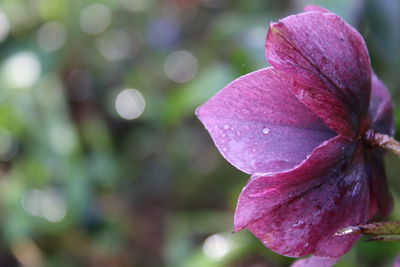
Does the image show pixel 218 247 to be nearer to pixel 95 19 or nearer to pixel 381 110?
pixel 381 110

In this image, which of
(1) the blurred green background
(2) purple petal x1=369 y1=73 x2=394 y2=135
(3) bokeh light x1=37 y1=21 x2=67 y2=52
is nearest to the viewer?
(2) purple petal x1=369 y1=73 x2=394 y2=135

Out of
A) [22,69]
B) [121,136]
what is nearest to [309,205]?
[22,69]

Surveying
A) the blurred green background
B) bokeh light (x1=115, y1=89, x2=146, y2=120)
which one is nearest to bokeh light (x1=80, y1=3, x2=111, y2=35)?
the blurred green background

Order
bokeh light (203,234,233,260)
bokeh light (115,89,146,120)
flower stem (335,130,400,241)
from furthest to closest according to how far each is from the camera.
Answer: bokeh light (115,89,146,120) < bokeh light (203,234,233,260) < flower stem (335,130,400,241)

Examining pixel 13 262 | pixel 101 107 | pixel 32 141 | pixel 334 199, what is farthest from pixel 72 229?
pixel 334 199

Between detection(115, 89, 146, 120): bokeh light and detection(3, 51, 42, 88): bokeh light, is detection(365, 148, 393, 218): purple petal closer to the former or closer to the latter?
detection(3, 51, 42, 88): bokeh light

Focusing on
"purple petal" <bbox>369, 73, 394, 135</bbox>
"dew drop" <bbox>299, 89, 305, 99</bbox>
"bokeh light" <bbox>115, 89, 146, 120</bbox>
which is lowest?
"bokeh light" <bbox>115, 89, 146, 120</bbox>
